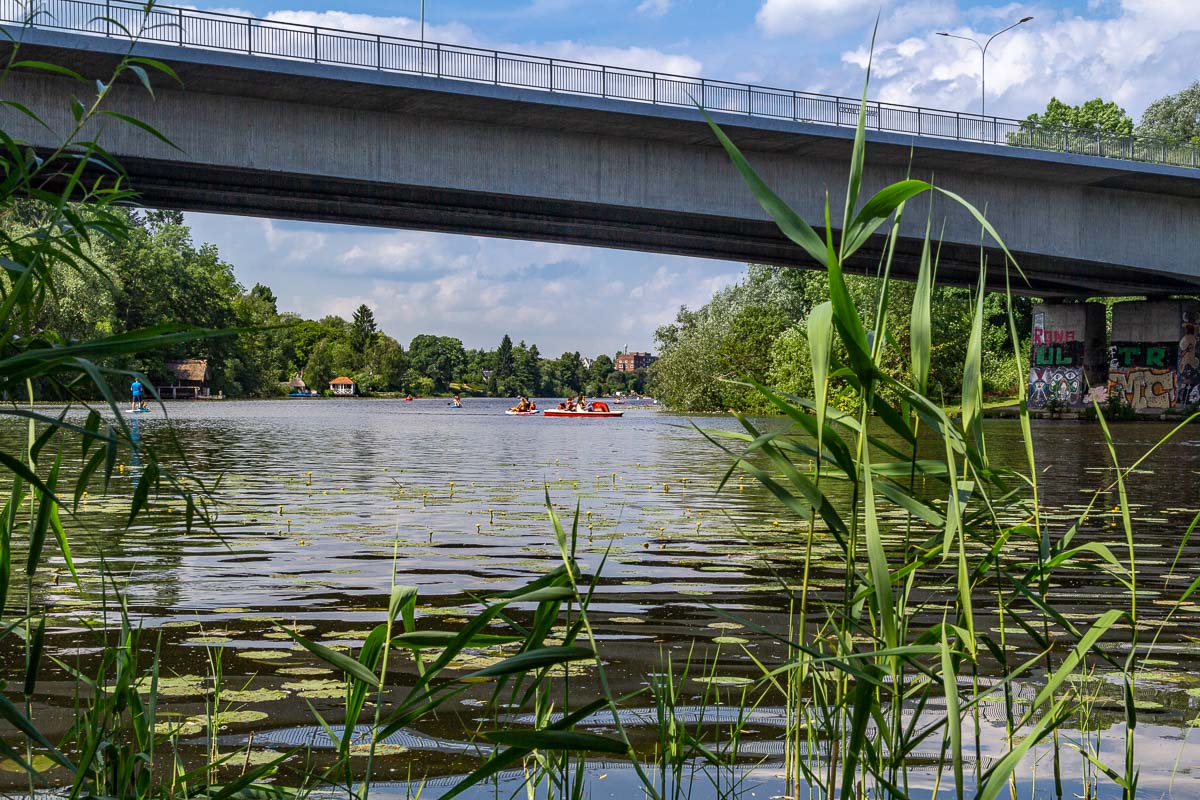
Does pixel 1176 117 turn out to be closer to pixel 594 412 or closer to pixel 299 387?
pixel 594 412

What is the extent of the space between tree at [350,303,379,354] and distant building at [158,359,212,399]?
73707 mm

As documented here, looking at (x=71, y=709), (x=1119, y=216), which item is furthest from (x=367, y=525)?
(x=1119, y=216)

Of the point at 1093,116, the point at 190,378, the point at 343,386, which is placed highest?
the point at 1093,116

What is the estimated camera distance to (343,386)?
159m

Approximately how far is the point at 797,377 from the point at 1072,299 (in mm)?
12647

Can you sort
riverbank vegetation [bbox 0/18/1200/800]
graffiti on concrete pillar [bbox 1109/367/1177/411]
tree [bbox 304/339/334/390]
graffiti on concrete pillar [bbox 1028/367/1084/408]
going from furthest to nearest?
1. tree [bbox 304/339/334/390]
2. graffiti on concrete pillar [bbox 1028/367/1084/408]
3. graffiti on concrete pillar [bbox 1109/367/1177/411]
4. riverbank vegetation [bbox 0/18/1200/800]

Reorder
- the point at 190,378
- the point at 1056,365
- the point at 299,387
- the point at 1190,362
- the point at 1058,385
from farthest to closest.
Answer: the point at 299,387 → the point at 190,378 → the point at 1058,385 → the point at 1056,365 → the point at 1190,362

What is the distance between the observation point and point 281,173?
26750mm

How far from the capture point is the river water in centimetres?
400

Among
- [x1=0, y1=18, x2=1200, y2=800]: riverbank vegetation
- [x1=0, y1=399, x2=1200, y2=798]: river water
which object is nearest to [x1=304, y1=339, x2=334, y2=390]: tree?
[x1=0, y1=399, x2=1200, y2=798]: river water

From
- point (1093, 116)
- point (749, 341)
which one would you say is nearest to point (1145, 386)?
point (749, 341)

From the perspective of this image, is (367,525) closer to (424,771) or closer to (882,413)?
(424,771)

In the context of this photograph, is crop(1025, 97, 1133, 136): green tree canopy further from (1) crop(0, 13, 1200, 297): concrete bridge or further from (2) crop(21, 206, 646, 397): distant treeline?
(2) crop(21, 206, 646, 397): distant treeline

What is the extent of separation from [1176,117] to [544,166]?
67.6 meters
